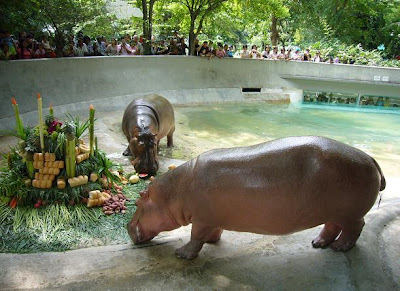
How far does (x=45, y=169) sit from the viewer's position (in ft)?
14.2

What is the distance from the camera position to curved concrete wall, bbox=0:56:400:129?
8633 mm

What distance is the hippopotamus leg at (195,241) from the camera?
3.20 m

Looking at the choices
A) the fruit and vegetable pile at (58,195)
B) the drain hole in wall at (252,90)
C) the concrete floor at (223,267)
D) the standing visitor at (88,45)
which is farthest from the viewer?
the drain hole in wall at (252,90)

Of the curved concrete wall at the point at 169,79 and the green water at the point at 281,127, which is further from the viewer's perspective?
the green water at the point at 281,127

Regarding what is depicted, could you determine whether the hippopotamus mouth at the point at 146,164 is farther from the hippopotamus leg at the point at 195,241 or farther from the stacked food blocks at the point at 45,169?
the hippopotamus leg at the point at 195,241

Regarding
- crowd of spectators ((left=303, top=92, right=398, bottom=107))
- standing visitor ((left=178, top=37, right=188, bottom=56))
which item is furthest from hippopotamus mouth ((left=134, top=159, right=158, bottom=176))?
crowd of spectators ((left=303, top=92, right=398, bottom=107))

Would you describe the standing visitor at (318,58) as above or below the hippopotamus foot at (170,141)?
above

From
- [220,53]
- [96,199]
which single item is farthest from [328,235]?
[220,53]

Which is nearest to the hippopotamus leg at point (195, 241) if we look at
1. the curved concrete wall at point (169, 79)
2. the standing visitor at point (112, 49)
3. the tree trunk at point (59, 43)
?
the curved concrete wall at point (169, 79)

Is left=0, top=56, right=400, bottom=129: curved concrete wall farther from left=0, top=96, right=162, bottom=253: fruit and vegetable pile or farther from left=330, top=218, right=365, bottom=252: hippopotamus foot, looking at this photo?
left=330, top=218, right=365, bottom=252: hippopotamus foot

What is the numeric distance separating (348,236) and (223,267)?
111 cm

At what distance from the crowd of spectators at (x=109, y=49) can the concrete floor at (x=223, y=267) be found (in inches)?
258

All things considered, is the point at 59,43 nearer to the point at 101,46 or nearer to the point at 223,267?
the point at 101,46

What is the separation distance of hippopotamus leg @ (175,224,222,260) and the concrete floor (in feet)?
0.21
